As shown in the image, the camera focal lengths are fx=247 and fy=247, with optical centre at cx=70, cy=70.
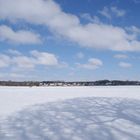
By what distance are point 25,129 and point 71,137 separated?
1.14 metres

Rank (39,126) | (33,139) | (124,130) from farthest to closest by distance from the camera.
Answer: (39,126)
(124,130)
(33,139)

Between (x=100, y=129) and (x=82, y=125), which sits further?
(x=82, y=125)

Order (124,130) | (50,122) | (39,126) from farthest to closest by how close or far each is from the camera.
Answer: (50,122), (39,126), (124,130)

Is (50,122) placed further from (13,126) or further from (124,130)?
(124,130)

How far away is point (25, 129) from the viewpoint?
4.86 metres

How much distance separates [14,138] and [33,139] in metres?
0.34

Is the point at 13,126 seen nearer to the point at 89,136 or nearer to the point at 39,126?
the point at 39,126

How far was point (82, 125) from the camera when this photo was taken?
17.1ft

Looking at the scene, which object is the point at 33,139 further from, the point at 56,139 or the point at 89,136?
the point at 89,136

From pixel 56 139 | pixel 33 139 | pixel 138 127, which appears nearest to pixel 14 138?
pixel 33 139

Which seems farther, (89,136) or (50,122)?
(50,122)

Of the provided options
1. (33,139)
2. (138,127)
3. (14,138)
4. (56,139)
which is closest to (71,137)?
(56,139)

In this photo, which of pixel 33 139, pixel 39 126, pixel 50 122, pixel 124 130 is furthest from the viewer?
pixel 50 122

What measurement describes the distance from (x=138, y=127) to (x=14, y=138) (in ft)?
7.79
